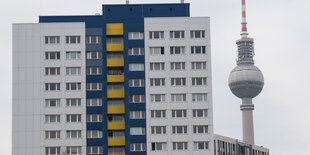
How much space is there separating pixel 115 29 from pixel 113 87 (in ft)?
36.6

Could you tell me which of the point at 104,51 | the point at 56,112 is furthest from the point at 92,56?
the point at 56,112

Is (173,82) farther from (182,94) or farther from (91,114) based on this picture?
(91,114)

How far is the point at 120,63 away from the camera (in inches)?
6447

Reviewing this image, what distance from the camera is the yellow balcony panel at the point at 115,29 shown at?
541ft

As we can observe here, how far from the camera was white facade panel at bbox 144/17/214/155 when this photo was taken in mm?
159875

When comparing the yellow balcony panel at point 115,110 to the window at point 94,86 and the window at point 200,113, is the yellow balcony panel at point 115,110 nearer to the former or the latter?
the window at point 94,86

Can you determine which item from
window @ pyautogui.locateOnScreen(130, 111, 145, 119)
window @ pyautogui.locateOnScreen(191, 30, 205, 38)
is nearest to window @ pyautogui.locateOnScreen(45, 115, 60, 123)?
window @ pyautogui.locateOnScreen(130, 111, 145, 119)

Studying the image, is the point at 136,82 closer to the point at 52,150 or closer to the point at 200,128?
the point at 200,128

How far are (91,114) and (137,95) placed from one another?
9.30 meters

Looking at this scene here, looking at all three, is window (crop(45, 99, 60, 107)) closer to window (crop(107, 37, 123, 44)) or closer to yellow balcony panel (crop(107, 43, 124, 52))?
yellow balcony panel (crop(107, 43, 124, 52))

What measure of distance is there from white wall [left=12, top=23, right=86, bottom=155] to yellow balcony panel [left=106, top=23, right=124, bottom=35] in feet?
16.6

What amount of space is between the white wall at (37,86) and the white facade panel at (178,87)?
12671 millimetres

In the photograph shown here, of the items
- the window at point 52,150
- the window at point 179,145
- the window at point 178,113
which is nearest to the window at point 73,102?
the window at point 52,150

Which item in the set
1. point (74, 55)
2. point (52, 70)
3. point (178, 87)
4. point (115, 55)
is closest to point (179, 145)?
point (178, 87)
